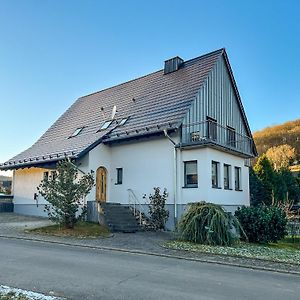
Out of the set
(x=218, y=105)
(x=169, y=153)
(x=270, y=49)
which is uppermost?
(x=270, y=49)

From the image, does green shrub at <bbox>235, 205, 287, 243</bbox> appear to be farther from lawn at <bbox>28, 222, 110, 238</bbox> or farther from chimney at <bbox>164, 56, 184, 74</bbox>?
chimney at <bbox>164, 56, 184, 74</bbox>

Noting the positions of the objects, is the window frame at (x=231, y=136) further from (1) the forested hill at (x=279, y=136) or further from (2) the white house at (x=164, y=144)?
(1) the forested hill at (x=279, y=136)

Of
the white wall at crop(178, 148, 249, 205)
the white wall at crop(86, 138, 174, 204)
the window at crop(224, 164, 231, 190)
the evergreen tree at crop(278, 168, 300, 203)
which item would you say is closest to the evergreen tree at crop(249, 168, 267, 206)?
the evergreen tree at crop(278, 168, 300, 203)

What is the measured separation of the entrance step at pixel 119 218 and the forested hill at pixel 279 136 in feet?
149

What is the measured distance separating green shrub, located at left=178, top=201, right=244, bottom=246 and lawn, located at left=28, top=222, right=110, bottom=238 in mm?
3366

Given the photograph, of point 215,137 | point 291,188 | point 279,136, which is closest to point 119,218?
point 215,137

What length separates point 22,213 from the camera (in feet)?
79.1

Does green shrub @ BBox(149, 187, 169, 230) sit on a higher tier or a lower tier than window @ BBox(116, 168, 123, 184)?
lower

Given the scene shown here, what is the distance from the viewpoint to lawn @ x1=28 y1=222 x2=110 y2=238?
14.8 m

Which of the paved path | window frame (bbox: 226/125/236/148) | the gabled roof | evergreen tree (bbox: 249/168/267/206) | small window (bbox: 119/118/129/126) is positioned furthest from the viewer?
evergreen tree (bbox: 249/168/267/206)

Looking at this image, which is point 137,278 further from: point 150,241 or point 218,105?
point 218,105

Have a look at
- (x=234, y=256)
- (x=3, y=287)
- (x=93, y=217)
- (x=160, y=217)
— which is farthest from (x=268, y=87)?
(x=3, y=287)

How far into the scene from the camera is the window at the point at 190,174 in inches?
703

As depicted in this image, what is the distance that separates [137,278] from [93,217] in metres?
11.1
